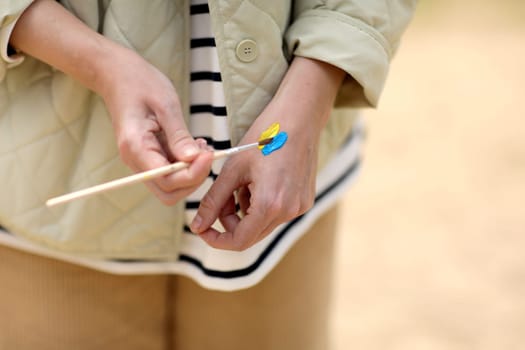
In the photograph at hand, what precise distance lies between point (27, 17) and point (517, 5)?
3.03 m

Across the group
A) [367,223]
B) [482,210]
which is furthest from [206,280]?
[482,210]

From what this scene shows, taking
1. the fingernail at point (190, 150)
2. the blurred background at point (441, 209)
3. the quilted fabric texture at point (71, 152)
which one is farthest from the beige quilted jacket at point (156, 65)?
the blurred background at point (441, 209)

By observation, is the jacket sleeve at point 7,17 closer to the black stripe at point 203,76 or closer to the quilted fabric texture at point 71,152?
the quilted fabric texture at point 71,152

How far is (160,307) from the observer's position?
38.3 inches

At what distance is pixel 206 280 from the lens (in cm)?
84

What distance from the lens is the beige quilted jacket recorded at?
74 centimetres

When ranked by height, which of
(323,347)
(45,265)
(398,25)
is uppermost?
(398,25)

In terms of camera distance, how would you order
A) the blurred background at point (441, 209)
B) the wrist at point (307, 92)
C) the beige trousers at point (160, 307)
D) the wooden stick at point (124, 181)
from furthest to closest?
1. the blurred background at point (441, 209)
2. the beige trousers at point (160, 307)
3. the wrist at point (307, 92)
4. the wooden stick at point (124, 181)

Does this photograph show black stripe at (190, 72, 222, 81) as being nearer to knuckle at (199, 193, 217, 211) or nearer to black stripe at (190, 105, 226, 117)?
black stripe at (190, 105, 226, 117)

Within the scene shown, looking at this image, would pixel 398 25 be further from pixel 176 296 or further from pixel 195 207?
pixel 176 296

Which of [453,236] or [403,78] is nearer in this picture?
[453,236]

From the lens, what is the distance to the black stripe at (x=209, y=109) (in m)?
0.77

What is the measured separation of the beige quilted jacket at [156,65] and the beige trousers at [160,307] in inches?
2.6

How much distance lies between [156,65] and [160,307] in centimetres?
36
